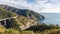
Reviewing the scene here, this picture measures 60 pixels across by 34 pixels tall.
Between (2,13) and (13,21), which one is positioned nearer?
(13,21)

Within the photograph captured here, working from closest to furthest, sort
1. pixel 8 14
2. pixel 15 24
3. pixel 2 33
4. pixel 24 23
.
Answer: pixel 2 33
pixel 15 24
pixel 24 23
pixel 8 14

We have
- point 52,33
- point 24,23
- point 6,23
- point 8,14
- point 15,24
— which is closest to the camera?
point 52,33

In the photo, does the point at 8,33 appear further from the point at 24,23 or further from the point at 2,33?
the point at 24,23

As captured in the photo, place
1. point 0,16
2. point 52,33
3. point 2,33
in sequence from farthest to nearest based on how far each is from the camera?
point 0,16, point 52,33, point 2,33

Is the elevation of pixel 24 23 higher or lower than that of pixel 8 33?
lower

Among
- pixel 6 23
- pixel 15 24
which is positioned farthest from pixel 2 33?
pixel 6 23

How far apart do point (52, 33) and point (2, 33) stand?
8753 millimetres

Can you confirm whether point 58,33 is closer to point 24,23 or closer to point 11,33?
point 11,33

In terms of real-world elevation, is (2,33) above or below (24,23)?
above

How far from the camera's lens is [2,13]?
116 metres

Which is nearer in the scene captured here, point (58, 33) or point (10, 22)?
point (58, 33)

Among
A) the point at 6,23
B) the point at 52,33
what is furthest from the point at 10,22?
the point at 52,33

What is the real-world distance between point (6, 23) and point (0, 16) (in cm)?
1958

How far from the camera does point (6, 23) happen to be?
90625mm
